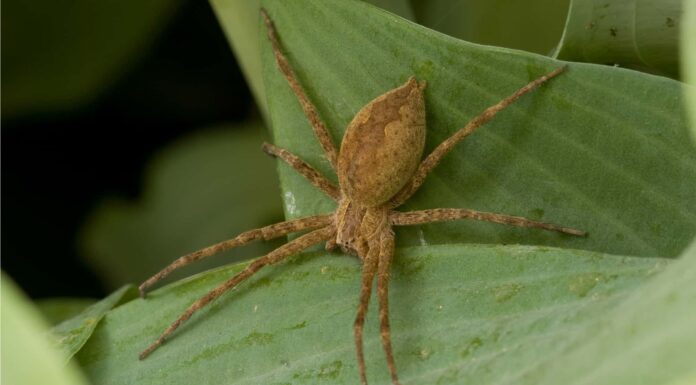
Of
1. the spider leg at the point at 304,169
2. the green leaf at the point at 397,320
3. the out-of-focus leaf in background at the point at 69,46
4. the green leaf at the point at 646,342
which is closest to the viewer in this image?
the green leaf at the point at 646,342

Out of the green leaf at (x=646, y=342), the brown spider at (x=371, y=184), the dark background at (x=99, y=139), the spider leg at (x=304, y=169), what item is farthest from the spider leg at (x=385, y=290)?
the dark background at (x=99, y=139)

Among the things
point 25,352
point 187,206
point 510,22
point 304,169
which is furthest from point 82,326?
point 510,22

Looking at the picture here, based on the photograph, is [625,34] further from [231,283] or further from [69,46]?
[69,46]

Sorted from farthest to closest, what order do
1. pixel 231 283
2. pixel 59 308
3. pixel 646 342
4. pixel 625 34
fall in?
pixel 59 308 < pixel 231 283 < pixel 625 34 < pixel 646 342

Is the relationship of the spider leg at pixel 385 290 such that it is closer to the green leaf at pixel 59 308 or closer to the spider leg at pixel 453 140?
the spider leg at pixel 453 140

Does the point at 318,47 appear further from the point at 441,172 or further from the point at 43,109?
the point at 43,109

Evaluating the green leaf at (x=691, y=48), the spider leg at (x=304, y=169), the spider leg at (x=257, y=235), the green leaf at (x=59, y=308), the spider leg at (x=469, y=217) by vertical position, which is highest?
the green leaf at (x=691, y=48)

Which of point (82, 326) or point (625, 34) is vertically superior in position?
point (625, 34)
